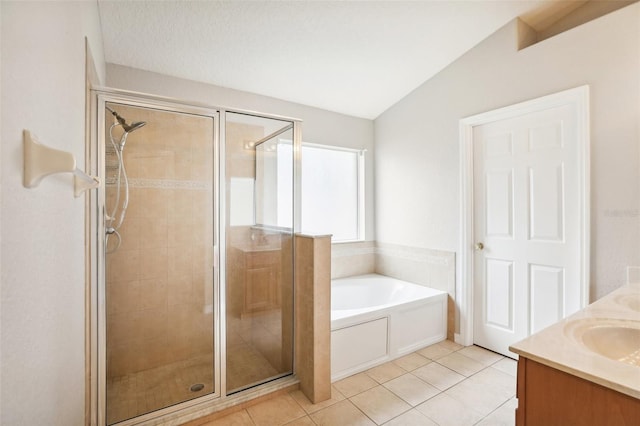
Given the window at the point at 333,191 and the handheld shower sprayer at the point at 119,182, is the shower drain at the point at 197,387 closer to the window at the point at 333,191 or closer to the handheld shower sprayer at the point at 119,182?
the handheld shower sprayer at the point at 119,182

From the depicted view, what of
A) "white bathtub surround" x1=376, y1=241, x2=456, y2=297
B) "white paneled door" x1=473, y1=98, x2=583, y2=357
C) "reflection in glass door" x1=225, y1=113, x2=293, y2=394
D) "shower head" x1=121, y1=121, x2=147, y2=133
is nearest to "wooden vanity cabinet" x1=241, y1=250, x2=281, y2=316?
"reflection in glass door" x1=225, y1=113, x2=293, y2=394

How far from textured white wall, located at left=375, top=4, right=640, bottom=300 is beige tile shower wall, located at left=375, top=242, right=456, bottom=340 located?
0.33 ft

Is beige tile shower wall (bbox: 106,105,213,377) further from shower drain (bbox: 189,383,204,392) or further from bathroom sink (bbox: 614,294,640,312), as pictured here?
bathroom sink (bbox: 614,294,640,312)

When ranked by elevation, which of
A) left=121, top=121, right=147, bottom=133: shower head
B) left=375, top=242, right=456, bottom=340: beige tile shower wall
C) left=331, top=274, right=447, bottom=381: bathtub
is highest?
left=121, top=121, right=147, bottom=133: shower head

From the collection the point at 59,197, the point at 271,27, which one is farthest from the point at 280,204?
the point at 59,197

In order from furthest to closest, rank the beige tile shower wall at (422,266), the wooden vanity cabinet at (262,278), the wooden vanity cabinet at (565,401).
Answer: the beige tile shower wall at (422,266) → the wooden vanity cabinet at (262,278) → the wooden vanity cabinet at (565,401)

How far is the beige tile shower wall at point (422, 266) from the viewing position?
2.95 metres

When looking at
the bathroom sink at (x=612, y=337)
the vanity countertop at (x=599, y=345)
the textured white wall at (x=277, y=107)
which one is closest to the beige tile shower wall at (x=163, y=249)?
the textured white wall at (x=277, y=107)

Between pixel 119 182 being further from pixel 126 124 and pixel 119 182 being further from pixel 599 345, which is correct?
pixel 599 345

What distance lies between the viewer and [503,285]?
2635mm

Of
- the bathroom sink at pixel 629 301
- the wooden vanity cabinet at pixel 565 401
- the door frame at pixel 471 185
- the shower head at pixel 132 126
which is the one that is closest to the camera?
the wooden vanity cabinet at pixel 565 401

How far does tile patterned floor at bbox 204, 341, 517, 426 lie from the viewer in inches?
73.3

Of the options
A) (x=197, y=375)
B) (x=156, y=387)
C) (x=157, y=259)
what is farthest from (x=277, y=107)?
(x=156, y=387)

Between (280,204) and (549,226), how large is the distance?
6.84 ft
